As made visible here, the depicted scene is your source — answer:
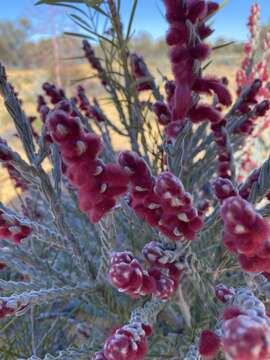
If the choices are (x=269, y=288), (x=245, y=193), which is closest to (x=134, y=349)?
(x=269, y=288)

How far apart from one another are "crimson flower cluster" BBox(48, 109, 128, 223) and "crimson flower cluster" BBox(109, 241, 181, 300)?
0.25ft

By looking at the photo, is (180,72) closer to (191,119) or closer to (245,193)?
(191,119)

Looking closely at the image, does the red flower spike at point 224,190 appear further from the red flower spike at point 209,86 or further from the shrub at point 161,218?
the red flower spike at point 209,86

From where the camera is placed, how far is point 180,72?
1.96ft

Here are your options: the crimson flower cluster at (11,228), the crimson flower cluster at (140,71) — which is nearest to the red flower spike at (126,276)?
the crimson flower cluster at (11,228)

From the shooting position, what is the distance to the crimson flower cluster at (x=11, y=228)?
0.67m

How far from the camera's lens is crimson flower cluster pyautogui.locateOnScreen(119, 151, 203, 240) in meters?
0.50

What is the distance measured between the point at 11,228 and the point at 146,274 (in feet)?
0.80

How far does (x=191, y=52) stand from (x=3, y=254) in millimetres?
Result: 598

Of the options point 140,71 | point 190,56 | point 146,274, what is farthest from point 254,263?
point 140,71

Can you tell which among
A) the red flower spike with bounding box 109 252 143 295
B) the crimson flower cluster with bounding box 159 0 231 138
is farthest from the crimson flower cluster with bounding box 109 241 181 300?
the crimson flower cluster with bounding box 159 0 231 138

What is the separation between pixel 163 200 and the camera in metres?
0.50

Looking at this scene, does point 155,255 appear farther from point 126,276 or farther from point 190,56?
point 190,56

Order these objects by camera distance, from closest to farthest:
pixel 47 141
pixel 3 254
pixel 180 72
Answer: pixel 180 72 → pixel 47 141 → pixel 3 254
